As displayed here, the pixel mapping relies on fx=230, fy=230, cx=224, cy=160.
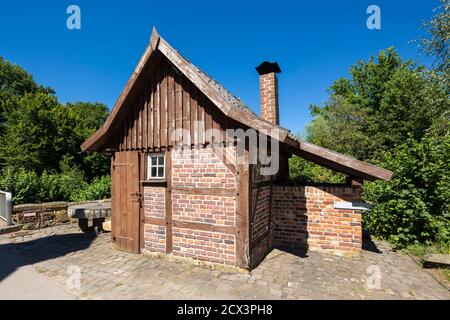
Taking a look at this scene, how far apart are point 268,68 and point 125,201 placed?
5.99 metres

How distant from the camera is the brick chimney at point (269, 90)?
756 cm

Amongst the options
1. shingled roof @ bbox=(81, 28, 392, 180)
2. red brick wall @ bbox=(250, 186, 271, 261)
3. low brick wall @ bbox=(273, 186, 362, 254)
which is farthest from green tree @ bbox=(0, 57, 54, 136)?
low brick wall @ bbox=(273, 186, 362, 254)

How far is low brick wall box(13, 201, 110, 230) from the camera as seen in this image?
8.04 metres

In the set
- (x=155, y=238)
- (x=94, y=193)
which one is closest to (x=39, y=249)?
(x=155, y=238)

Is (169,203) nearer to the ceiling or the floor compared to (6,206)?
nearer to the ceiling

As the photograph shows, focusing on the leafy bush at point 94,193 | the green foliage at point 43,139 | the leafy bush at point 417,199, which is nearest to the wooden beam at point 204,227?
the leafy bush at point 417,199

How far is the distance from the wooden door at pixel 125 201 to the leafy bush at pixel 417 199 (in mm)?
6954

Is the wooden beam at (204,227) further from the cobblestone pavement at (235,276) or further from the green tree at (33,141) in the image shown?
the green tree at (33,141)

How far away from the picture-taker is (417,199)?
20.1 feet

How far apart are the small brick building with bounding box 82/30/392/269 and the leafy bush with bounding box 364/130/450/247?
1966 millimetres

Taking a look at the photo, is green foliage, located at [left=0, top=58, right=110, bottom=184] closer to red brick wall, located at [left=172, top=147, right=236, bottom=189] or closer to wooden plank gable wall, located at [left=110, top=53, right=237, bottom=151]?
wooden plank gable wall, located at [left=110, top=53, right=237, bottom=151]

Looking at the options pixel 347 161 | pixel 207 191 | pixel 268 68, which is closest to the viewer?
pixel 347 161

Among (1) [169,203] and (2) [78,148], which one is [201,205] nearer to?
(1) [169,203]

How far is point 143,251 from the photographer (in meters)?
5.66
